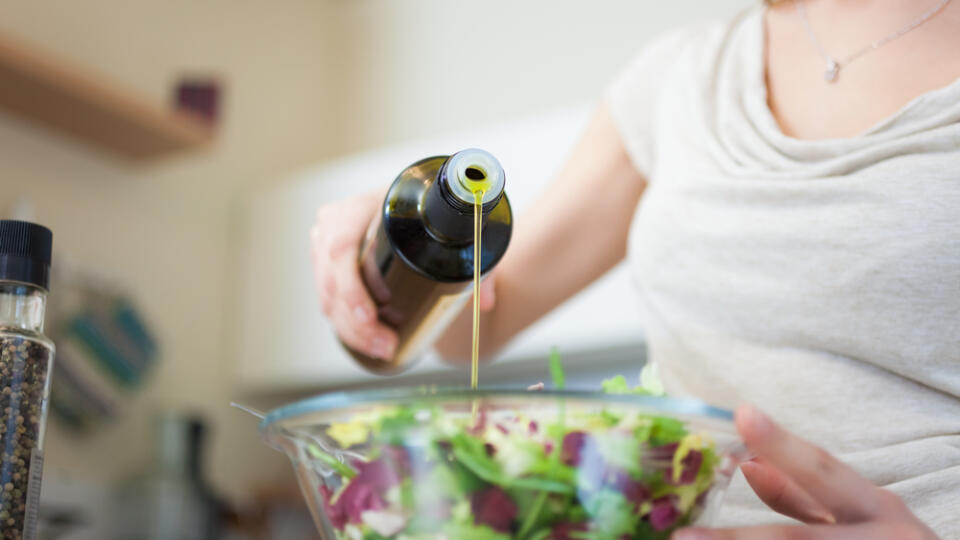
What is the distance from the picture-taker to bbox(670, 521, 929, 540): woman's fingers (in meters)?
0.40

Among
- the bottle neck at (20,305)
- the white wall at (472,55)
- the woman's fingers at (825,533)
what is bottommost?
the woman's fingers at (825,533)

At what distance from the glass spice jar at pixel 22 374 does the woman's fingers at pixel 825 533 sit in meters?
0.36

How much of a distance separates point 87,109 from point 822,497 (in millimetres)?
2062

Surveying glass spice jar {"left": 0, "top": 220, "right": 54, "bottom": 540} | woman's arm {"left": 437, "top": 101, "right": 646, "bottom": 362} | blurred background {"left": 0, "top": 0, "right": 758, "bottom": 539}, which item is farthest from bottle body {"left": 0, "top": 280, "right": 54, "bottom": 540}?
blurred background {"left": 0, "top": 0, "right": 758, "bottom": 539}

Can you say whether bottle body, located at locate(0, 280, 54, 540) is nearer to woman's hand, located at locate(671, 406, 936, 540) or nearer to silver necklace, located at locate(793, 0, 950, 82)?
woman's hand, located at locate(671, 406, 936, 540)

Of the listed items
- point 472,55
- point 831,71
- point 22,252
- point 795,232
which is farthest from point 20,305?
point 472,55

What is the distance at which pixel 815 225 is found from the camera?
0.76 m

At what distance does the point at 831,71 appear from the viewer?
33.4 inches

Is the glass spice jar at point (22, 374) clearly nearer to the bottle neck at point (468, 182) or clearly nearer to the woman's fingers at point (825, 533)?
the bottle neck at point (468, 182)

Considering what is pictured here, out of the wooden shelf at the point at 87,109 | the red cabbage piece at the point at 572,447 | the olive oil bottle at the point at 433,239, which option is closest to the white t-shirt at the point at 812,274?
the olive oil bottle at the point at 433,239

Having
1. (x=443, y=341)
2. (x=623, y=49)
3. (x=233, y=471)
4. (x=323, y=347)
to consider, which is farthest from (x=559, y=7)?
(x=443, y=341)

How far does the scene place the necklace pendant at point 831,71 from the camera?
845mm

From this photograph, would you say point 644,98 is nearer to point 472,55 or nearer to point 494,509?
point 494,509

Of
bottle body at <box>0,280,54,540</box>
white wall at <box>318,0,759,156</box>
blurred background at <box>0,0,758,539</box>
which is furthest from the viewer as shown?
white wall at <box>318,0,759,156</box>
